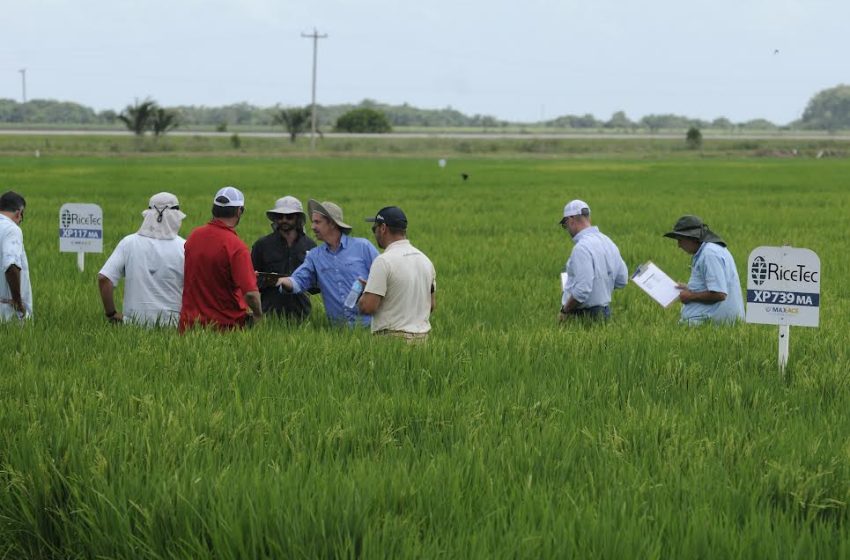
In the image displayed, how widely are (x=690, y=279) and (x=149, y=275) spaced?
439cm

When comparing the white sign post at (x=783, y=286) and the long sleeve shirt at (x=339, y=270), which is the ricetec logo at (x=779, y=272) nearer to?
the white sign post at (x=783, y=286)

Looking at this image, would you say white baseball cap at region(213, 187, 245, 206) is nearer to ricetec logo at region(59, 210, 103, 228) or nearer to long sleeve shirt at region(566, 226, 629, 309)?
long sleeve shirt at region(566, 226, 629, 309)

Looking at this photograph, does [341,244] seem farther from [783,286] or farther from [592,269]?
[783,286]

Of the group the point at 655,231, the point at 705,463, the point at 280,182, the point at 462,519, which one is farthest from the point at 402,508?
the point at 280,182

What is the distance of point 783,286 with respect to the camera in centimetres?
696

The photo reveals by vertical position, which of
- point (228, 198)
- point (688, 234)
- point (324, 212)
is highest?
point (228, 198)

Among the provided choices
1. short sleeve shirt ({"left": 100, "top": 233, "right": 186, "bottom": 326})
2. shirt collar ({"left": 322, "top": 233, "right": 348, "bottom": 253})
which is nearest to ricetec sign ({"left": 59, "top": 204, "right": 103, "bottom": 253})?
short sleeve shirt ({"left": 100, "top": 233, "right": 186, "bottom": 326})

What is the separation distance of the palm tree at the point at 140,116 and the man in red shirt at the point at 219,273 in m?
73.7

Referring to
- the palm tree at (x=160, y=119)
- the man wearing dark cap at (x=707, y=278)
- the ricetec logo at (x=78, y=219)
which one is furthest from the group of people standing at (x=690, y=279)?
the palm tree at (x=160, y=119)

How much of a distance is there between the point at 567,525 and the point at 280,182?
33.7 meters

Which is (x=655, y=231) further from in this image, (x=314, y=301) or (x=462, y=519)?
(x=462, y=519)

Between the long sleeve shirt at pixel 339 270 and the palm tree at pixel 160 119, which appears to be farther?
the palm tree at pixel 160 119

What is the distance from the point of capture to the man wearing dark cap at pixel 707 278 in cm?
941

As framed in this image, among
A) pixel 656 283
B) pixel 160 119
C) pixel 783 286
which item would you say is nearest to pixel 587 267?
pixel 656 283
